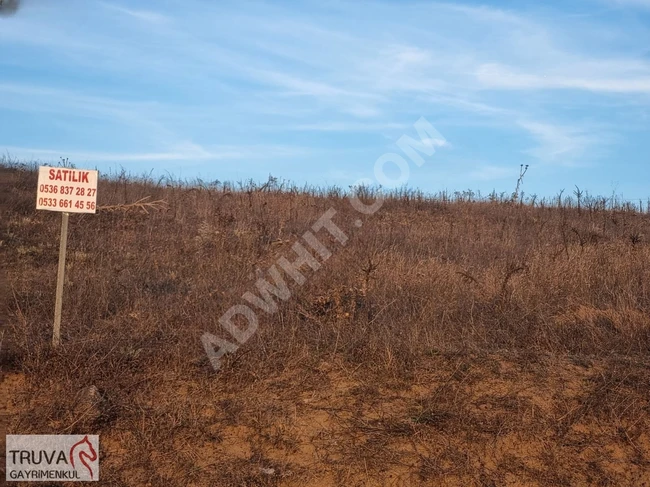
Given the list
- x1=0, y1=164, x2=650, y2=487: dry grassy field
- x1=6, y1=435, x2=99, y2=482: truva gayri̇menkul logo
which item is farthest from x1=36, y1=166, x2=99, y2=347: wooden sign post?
x1=6, y1=435, x2=99, y2=482: truva gayri̇menkul logo

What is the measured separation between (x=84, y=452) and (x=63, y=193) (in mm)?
2339

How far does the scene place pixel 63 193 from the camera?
19.4ft

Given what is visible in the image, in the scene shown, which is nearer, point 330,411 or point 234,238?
point 330,411

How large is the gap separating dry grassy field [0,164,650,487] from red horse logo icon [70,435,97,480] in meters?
0.09

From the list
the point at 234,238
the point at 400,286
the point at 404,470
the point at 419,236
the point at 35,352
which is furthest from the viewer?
the point at 419,236

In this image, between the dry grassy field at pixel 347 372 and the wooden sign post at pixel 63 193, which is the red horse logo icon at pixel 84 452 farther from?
the wooden sign post at pixel 63 193

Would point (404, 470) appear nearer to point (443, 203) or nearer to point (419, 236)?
point (419, 236)

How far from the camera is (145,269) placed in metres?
9.15

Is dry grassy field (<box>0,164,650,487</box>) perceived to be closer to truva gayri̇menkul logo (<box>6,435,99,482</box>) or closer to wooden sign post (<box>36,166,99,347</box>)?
truva gayri̇menkul logo (<box>6,435,99,482</box>)

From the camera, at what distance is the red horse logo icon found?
4.88 m

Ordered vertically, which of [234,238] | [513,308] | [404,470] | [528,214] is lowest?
[404,470]

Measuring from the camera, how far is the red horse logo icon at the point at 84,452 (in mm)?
4882

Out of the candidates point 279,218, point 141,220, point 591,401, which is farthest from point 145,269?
point 591,401

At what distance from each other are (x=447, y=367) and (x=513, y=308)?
172 cm
